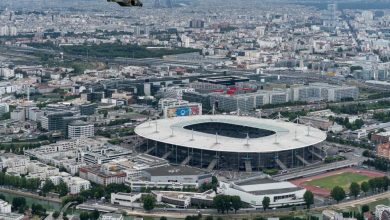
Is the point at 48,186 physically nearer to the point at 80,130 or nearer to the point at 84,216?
the point at 84,216


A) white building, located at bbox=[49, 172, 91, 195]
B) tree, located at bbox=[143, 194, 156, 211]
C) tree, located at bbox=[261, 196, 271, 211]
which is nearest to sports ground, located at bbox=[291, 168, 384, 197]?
tree, located at bbox=[261, 196, 271, 211]

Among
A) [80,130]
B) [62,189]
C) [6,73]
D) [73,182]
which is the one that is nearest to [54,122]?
[80,130]

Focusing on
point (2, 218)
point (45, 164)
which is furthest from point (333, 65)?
point (2, 218)

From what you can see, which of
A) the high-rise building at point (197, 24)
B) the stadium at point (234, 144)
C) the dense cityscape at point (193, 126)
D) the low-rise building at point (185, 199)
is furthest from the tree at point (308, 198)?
the high-rise building at point (197, 24)

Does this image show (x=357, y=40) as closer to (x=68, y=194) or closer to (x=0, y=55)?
(x=0, y=55)

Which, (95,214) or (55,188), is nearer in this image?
(95,214)

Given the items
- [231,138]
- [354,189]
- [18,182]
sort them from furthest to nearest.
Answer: [231,138], [18,182], [354,189]
